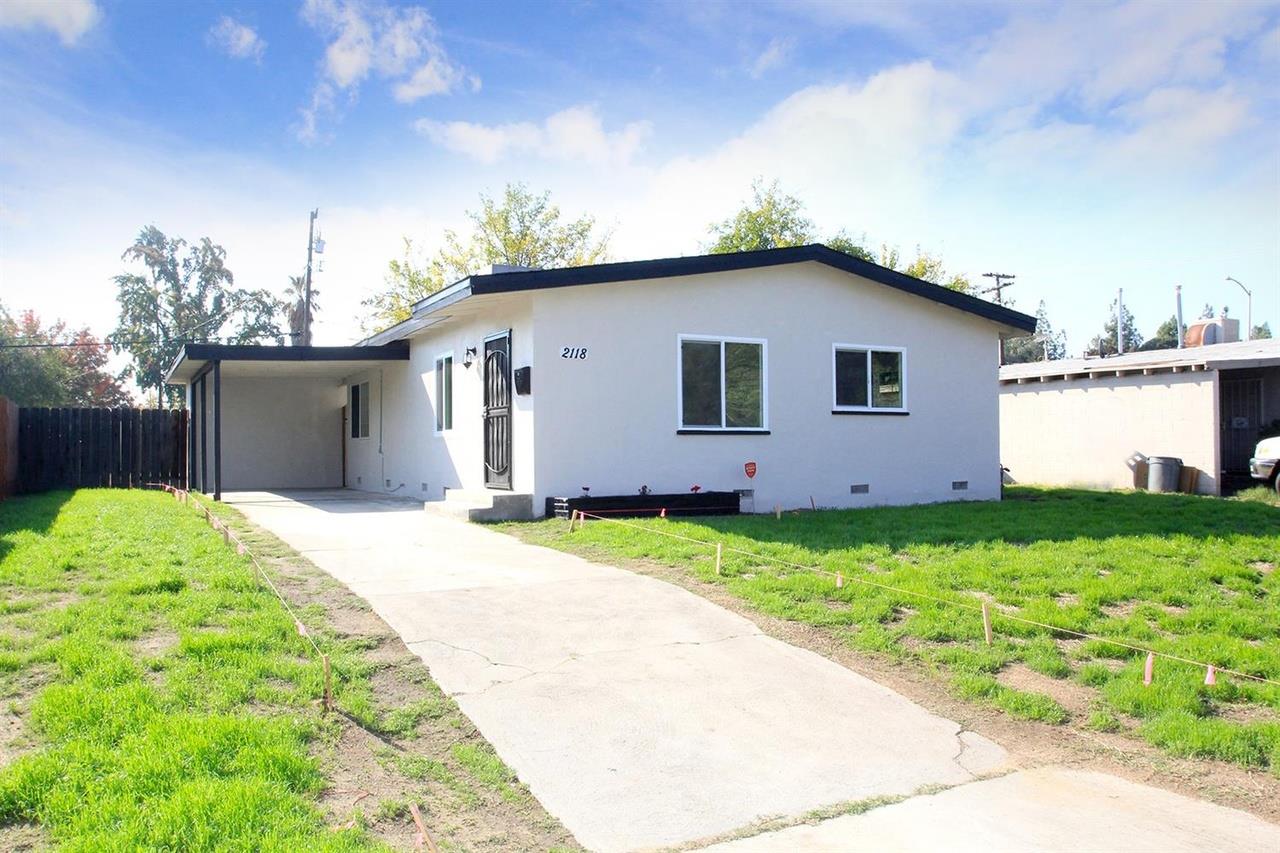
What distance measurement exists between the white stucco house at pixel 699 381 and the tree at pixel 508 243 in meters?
21.3

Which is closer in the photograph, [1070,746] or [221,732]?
[221,732]

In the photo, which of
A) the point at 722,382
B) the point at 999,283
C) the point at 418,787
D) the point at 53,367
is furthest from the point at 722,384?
the point at 53,367

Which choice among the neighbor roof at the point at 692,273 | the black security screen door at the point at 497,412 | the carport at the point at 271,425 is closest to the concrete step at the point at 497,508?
the black security screen door at the point at 497,412

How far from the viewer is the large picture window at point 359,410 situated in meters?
19.9

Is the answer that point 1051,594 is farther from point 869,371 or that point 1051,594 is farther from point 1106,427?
point 1106,427

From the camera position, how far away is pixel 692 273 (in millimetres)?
12461

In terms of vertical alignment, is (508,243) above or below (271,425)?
above

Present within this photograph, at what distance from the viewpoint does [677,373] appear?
41.0 feet

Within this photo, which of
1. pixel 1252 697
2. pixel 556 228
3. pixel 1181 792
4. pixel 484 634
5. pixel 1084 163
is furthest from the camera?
pixel 556 228

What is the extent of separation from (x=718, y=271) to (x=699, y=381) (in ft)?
5.10

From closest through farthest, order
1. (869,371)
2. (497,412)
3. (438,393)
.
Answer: (497,412), (869,371), (438,393)

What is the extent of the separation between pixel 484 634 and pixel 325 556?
11.4ft

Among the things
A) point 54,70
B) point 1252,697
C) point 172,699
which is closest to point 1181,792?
point 1252,697

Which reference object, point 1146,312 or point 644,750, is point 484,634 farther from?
point 1146,312
